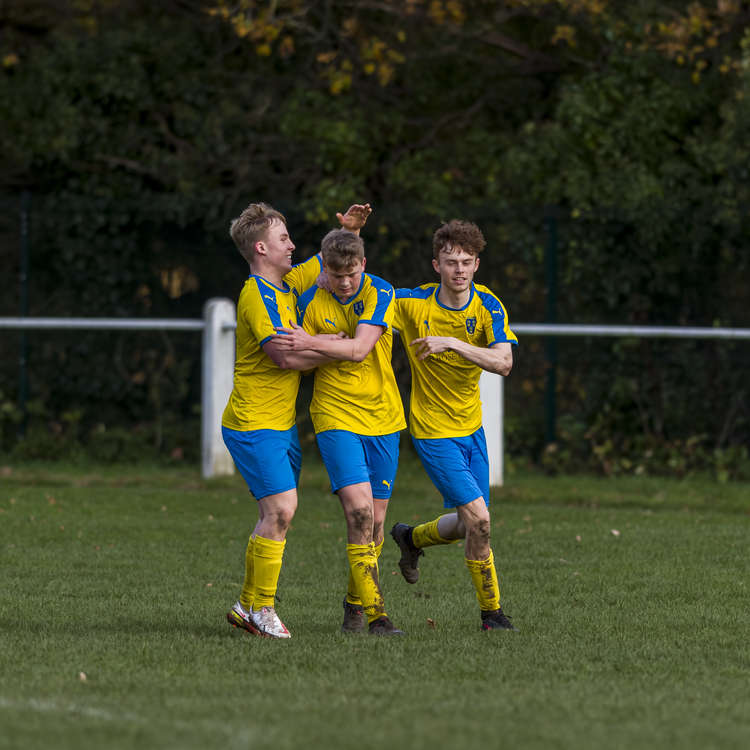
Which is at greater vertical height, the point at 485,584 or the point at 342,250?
the point at 342,250

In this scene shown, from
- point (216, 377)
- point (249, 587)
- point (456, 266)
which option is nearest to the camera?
point (249, 587)

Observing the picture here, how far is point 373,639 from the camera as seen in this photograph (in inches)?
239

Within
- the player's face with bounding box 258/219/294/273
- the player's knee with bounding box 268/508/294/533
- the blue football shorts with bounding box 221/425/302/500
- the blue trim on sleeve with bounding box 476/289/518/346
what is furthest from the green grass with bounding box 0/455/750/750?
the player's face with bounding box 258/219/294/273

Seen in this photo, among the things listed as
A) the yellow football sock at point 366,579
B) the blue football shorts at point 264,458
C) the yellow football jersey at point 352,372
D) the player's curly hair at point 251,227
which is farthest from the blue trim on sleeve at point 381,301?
the yellow football sock at point 366,579

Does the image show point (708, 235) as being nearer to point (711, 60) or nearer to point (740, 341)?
point (740, 341)

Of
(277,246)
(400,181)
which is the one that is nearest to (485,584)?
(277,246)

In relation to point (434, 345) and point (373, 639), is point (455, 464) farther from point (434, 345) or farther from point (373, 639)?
point (373, 639)

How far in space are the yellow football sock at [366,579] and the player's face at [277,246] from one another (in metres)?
1.31

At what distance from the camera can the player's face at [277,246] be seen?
20.6ft

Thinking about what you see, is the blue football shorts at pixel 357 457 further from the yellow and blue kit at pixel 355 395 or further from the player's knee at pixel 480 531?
the player's knee at pixel 480 531

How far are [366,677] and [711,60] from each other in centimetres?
1083

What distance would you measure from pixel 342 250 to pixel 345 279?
5.8 inches

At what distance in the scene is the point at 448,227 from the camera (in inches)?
251

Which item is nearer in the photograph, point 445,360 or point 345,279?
point 345,279
